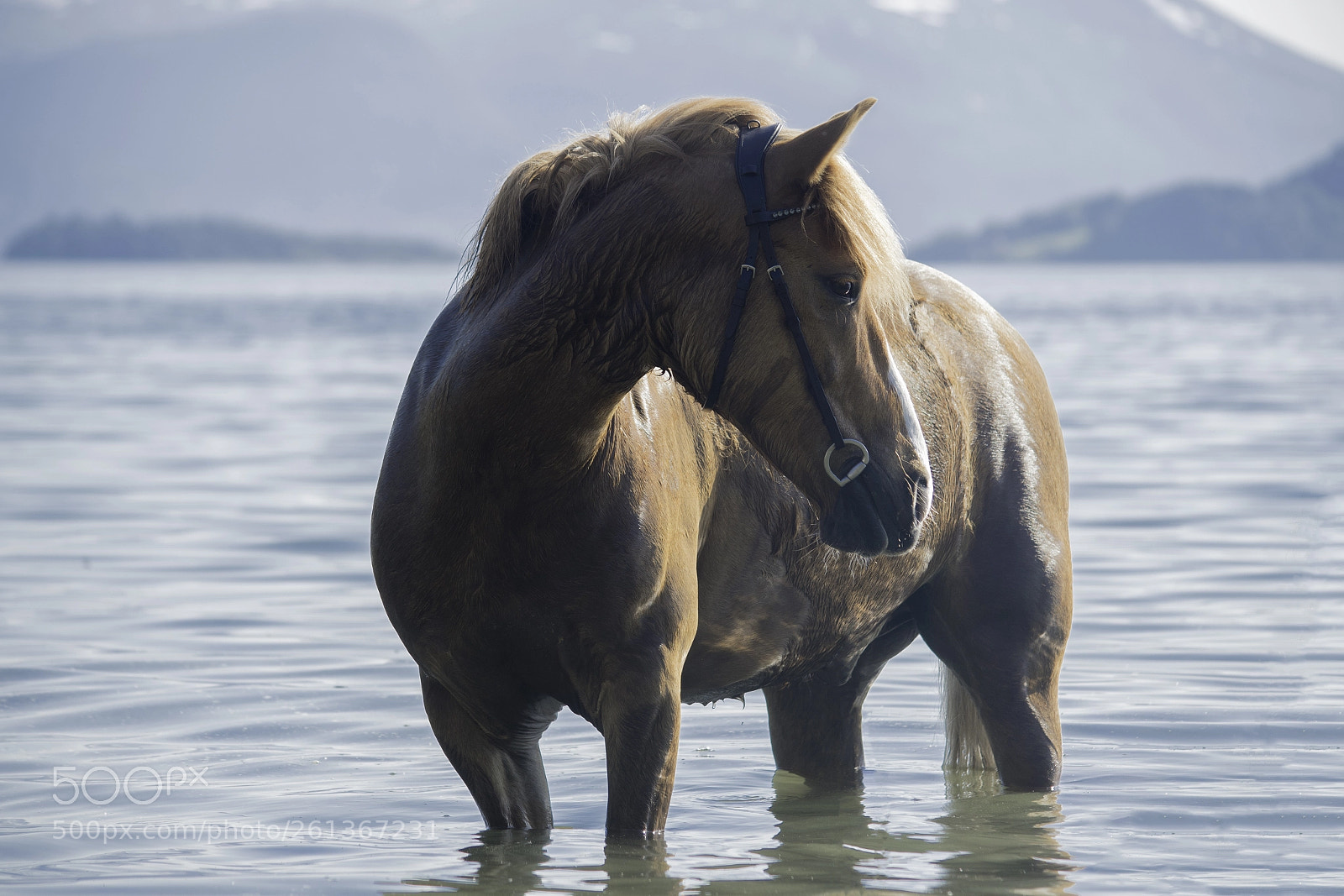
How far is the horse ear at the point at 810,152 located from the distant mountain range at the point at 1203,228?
183995 mm

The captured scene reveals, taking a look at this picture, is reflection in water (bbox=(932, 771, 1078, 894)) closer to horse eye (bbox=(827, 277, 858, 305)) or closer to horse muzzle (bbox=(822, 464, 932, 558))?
horse muzzle (bbox=(822, 464, 932, 558))

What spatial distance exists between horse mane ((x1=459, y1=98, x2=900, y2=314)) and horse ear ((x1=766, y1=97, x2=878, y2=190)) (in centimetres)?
5

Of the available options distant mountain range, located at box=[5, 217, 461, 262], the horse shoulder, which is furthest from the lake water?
distant mountain range, located at box=[5, 217, 461, 262]

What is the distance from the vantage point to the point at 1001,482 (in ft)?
16.8

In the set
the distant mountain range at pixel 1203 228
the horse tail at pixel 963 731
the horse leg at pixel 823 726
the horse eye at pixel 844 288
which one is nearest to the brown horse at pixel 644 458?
the horse eye at pixel 844 288

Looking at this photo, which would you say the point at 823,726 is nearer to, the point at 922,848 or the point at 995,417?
the point at 922,848

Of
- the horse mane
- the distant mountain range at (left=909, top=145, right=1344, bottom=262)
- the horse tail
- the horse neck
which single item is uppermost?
the distant mountain range at (left=909, top=145, right=1344, bottom=262)

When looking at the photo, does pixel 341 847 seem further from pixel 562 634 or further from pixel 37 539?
pixel 37 539

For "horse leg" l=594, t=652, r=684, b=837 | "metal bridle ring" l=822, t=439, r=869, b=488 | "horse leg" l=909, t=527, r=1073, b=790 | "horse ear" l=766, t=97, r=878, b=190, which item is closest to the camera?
"horse ear" l=766, t=97, r=878, b=190

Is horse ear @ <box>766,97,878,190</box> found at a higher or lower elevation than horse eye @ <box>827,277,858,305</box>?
higher

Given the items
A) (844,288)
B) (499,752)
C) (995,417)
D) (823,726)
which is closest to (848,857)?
(823,726)

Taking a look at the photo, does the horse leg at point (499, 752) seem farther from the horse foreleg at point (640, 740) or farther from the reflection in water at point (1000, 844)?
the reflection in water at point (1000, 844)

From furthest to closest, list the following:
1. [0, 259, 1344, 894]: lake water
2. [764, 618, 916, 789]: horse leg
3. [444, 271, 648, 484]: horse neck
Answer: [764, 618, 916, 789]: horse leg → [0, 259, 1344, 894]: lake water → [444, 271, 648, 484]: horse neck

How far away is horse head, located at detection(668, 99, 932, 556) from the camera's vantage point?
3.41 metres
